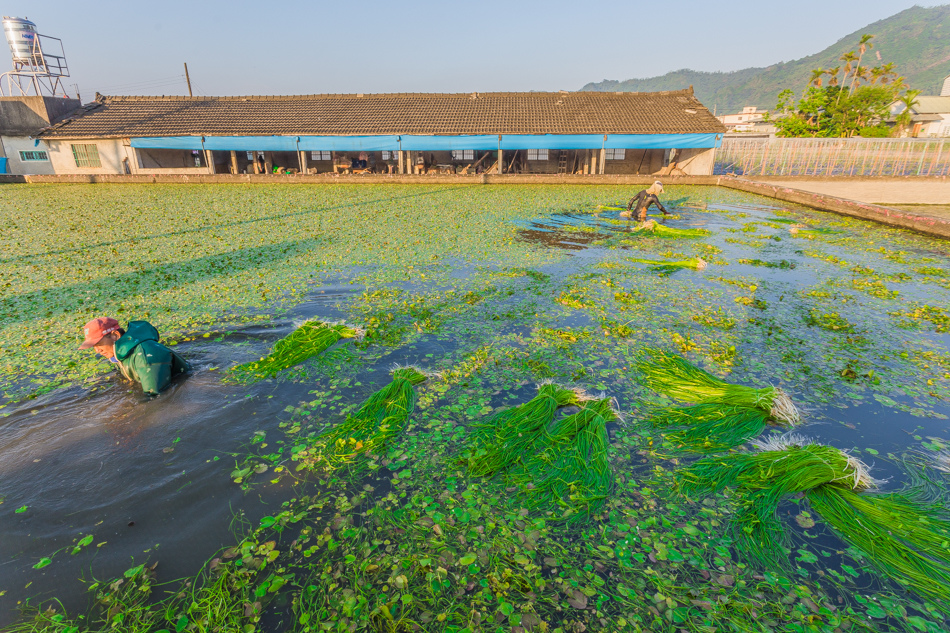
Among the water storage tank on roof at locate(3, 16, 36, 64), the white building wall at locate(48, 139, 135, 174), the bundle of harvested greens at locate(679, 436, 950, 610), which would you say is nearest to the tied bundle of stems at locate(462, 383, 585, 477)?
the bundle of harvested greens at locate(679, 436, 950, 610)

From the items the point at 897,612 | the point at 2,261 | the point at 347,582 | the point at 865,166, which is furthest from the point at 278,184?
the point at 865,166

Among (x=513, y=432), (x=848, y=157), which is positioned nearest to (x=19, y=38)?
(x=513, y=432)

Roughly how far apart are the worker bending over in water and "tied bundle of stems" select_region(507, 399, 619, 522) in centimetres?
984

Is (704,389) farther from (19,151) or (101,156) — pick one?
(19,151)

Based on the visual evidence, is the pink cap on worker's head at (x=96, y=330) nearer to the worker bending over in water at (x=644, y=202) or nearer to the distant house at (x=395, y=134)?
the worker bending over in water at (x=644, y=202)

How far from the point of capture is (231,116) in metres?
26.2

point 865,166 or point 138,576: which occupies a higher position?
point 865,166

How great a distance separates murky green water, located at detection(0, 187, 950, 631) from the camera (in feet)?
7.71

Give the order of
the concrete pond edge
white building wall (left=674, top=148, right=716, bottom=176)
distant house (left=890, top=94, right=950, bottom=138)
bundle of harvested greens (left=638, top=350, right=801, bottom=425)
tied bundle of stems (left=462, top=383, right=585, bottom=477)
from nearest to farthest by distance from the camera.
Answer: tied bundle of stems (left=462, top=383, right=585, bottom=477)
bundle of harvested greens (left=638, top=350, right=801, bottom=425)
the concrete pond edge
white building wall (left=674, top=148, right=716, bottom=176)
distant house (left=890, top=94, right=950, bottom=138)

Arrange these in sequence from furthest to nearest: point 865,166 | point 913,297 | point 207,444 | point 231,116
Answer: point 231,116 < point 865,166 < point 913,297 < point 207,444

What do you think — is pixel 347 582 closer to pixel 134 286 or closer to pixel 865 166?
pixel 134 286

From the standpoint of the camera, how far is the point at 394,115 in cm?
2589

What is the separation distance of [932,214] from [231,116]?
31976 millimetres

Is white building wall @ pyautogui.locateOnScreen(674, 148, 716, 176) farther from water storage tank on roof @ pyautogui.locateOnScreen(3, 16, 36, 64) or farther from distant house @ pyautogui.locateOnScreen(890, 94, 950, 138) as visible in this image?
water storage tank on roof @ pyautogui.locateOnScreen(3, 16, 36, 64)
